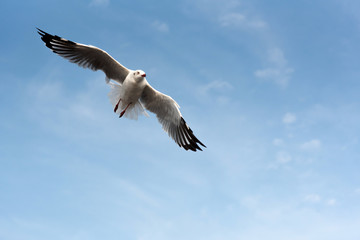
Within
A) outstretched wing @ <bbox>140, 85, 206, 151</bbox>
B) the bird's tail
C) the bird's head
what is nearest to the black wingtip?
outstretched wing @ <bbox>140, 85, 206, 151</bbox>

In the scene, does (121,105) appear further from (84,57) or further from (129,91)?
(84,57)

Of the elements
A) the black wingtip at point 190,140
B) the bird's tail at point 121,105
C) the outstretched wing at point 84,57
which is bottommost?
the black wingtip at point 190,140

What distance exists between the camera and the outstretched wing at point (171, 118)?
432 inches

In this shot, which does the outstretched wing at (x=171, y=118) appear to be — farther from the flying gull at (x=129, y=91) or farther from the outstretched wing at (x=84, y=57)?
the outstretched wing at (x=84, y=57)

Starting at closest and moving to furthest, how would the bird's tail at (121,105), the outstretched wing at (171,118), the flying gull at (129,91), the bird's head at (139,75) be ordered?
1. the bird's head at (139,75)
2. the flying gull at (129,91)
3. the bird's tail at (121,105)
4. the outstretched wing at (171,118)

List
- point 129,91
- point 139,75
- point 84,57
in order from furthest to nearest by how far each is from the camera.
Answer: point 84,57
point 129,91
point 139,75

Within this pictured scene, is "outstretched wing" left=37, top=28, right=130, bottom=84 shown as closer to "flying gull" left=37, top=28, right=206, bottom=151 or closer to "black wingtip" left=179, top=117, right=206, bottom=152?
"flying gull" left=37, top=28, right=206, bottom=151

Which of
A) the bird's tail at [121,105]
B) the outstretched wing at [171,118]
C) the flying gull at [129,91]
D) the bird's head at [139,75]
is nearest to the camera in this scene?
the bird's head at [139,75]

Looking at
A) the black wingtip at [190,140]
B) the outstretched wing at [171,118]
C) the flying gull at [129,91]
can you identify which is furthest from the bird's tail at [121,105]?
the black wingtip at [190,140]

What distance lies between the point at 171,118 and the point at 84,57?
9.20ft

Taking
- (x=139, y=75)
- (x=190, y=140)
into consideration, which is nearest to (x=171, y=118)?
(x=190, y=140)

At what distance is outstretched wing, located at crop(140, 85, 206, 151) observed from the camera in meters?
11.0

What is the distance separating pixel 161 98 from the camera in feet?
35.9

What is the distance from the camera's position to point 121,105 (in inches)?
434
